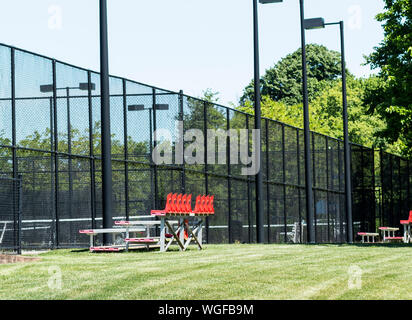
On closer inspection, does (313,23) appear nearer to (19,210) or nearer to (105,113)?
(105,113)

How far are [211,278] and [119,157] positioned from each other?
39.2 ft

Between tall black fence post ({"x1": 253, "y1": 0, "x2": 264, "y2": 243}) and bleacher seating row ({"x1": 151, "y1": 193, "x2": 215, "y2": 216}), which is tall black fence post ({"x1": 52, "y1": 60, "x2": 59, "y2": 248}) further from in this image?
tall black fence post ({"x1": 253, "y1": 0, "x2": 264, "y2": 243})

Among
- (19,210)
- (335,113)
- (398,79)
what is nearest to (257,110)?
(398,79)

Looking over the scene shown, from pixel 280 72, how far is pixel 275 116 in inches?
630

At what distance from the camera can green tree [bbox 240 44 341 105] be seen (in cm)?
8100

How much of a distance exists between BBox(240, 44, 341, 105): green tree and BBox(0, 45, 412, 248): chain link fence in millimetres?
44517

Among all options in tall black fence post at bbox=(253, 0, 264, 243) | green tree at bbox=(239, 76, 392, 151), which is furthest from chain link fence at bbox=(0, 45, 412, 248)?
green tree at bbox=(239, 76, 392, 151)

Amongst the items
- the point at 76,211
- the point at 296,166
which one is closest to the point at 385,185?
the point at 296,166

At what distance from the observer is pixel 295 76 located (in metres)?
82.1

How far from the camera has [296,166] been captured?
3606 centimetres

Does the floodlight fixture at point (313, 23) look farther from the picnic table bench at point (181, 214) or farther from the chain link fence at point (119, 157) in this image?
the picnic table bench at point (181, 214)

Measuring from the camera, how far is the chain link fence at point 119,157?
62.8 feet
